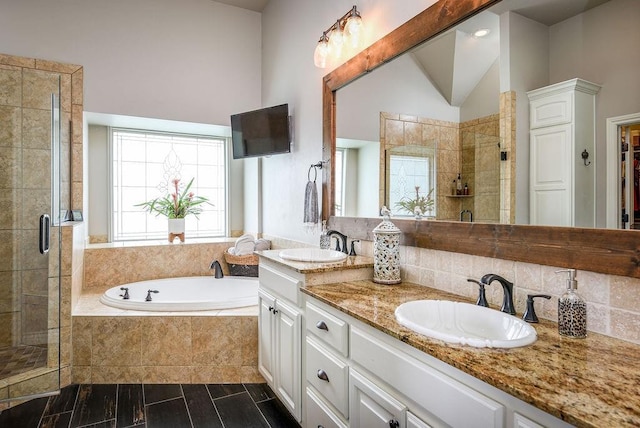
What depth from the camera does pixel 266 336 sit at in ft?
7.57

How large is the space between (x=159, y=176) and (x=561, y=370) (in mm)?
3907

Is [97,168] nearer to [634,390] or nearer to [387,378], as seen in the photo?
[387,378]

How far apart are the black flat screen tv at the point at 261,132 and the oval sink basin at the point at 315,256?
1108 millimetres

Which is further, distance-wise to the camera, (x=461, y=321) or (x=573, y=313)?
(x=461, y=321)

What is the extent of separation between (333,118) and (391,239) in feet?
3.65

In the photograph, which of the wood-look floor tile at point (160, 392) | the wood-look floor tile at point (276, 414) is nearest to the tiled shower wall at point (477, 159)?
the wood-look floor tile at point (276, 414)

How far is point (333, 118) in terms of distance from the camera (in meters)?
2.56

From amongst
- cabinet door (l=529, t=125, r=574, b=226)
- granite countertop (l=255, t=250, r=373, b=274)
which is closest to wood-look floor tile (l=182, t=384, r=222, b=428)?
granite countertop (l=255, t=250, r=373, b=274)

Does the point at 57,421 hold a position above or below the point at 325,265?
below

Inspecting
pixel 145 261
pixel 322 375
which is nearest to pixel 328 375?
pixel 322 375

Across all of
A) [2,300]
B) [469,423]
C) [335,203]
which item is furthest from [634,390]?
[2,300]

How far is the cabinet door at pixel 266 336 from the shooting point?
2.22 metres

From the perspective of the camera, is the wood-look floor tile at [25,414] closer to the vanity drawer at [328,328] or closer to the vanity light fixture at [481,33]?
the vanity drawer at [328,328]

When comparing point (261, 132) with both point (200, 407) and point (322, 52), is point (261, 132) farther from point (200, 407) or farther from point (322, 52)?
point (200, 407)
